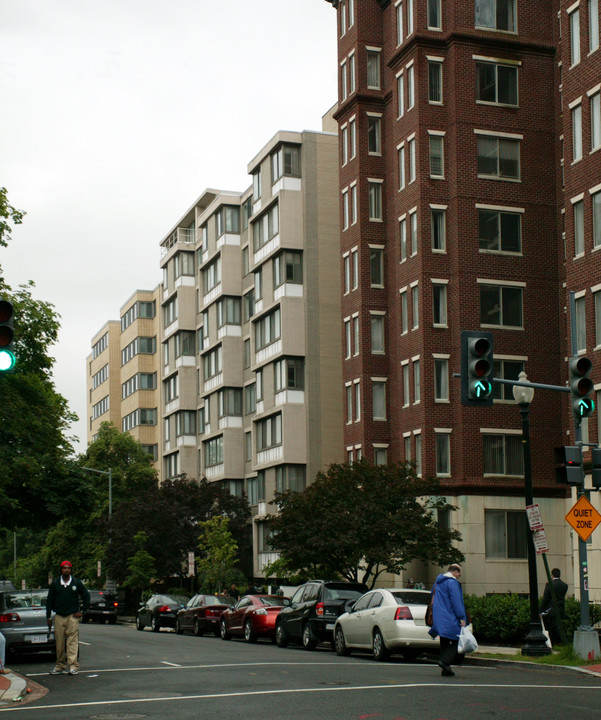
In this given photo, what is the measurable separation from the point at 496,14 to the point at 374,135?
775 centimetres

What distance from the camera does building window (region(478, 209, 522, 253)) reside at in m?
46.9

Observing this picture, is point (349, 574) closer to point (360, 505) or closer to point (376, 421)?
point (360, 505)

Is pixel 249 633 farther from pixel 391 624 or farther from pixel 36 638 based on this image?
pixel 391 624

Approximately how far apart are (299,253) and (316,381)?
6.73 m

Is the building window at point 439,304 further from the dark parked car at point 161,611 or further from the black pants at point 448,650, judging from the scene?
the black pants at point 448,650

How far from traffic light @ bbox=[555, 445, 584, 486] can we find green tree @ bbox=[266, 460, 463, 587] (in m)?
16.2

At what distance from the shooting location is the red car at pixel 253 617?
32.4 m

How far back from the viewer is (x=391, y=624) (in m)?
23.2

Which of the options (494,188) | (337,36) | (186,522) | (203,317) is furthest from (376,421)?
(203,317)

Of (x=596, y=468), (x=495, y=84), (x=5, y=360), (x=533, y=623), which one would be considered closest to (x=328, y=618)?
(x=533, y=623)

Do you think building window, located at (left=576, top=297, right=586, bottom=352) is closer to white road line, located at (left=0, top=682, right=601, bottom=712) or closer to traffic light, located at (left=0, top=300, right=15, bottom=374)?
white road line, located at (left=0, top=682, right=601, bottom=712)

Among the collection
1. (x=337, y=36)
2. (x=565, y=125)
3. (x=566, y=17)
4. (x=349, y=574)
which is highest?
(x=337, y=36)

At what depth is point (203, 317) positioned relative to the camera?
253 ft

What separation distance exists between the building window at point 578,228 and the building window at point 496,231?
9746 millimetres
